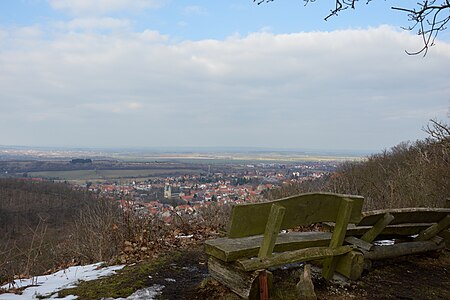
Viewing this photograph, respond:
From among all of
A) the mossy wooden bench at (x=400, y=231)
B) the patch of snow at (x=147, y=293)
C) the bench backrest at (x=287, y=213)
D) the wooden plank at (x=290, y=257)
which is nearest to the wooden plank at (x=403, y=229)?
the mossy wooden bench at (x=400, y=231)

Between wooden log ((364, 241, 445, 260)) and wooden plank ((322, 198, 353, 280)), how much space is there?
20.2 inches

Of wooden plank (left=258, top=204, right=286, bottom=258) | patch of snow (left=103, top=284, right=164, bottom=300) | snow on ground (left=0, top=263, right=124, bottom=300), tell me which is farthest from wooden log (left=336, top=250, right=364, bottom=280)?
snow on ground (left=0, top=263, right=124, bottom=300)

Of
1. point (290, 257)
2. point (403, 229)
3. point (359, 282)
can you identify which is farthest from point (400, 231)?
point (290, 257)

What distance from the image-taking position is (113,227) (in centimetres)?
761

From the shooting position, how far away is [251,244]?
4.29 meters

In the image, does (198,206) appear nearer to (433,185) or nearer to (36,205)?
(433,185)

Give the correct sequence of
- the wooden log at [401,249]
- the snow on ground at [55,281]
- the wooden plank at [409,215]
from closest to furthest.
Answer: the snow on ground at [55,281] < the wooden plank at [409,215] < the wooden log at [401,249]

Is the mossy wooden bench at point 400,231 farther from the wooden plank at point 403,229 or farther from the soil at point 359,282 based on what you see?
the soil at point 359,282

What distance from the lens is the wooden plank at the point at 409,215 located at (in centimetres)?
479

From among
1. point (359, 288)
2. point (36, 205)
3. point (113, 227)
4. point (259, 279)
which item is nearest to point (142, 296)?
point (259, 279)

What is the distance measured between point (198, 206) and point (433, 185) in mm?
5925

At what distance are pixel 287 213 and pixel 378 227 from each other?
5.73 ft

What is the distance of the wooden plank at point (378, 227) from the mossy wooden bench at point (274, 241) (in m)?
0.55

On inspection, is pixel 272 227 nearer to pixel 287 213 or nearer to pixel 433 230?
pixel 287 213
